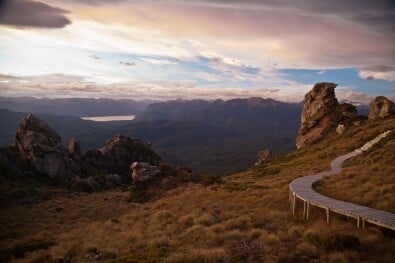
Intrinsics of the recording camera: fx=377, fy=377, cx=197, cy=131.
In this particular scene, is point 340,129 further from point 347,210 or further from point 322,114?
point 347,210

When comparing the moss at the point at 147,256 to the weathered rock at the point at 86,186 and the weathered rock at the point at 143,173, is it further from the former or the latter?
the weathered rock at the point at 86,186

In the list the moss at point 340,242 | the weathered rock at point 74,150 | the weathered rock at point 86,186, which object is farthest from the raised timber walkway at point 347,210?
the weathered rock at point 74,150

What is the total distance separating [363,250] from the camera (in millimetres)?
15305

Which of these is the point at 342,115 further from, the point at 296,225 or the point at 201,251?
the point at 201,251

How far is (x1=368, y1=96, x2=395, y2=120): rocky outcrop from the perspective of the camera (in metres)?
81.1

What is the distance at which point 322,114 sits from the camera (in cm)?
9694

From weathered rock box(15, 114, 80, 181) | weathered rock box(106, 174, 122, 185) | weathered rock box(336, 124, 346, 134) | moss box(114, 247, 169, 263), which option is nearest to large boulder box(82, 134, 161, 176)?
weathered rock box(15, 114, 80, 181)

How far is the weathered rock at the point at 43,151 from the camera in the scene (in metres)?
75.0

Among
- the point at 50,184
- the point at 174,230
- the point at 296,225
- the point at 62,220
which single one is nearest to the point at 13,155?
the point at 50,184

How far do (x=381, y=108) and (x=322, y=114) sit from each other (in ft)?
49.5

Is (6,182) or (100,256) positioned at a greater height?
(100,256)

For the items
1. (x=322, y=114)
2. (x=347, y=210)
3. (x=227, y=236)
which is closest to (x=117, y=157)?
(x=322, y=114)

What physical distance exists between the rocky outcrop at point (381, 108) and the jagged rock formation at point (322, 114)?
434 cm

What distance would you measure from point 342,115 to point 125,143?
179 ft
